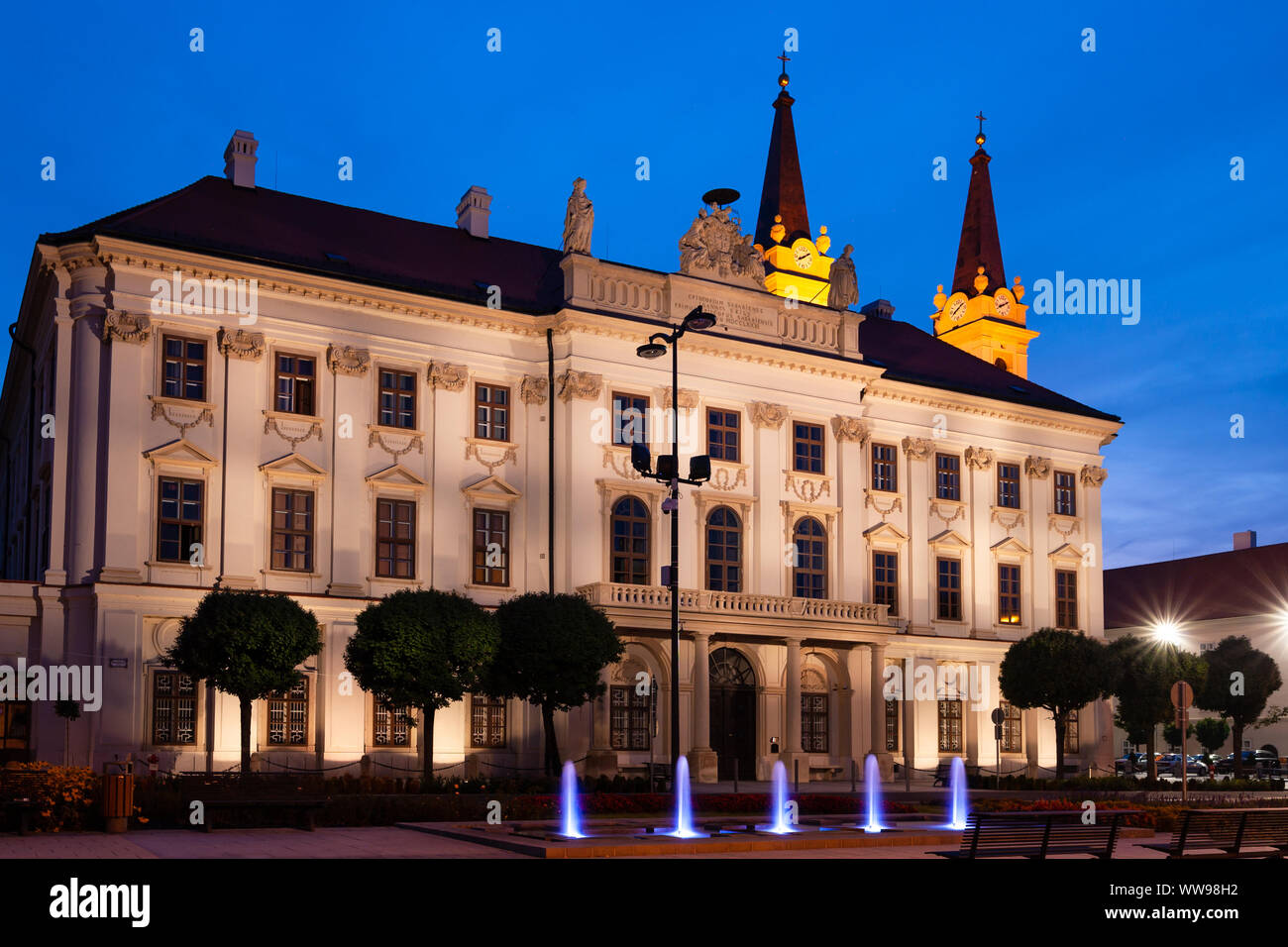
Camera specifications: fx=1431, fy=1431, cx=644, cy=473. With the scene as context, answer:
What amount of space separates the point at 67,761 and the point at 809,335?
25787mm

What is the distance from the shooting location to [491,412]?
4150cm

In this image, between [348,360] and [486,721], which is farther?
[486,721]

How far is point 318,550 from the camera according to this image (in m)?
38.1

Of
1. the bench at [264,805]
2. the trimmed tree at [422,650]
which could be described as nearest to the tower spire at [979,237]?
the trimmed tree at [422,650]

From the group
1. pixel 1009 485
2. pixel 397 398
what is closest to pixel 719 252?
pixel 397 398

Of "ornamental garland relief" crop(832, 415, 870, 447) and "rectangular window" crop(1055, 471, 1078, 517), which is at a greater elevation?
"ornamental garland relief" crop(832, 415, 870, 447)

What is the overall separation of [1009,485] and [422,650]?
26.9 m

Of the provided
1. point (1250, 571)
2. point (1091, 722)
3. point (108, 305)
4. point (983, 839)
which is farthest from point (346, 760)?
point (1250, 571)

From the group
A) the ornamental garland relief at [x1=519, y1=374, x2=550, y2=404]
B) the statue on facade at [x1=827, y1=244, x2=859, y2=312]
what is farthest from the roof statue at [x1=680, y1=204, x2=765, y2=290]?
the ornamental garland relief at [x1=519, y1=374, x2=550, y2=404]

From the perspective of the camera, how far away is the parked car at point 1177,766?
192 feet

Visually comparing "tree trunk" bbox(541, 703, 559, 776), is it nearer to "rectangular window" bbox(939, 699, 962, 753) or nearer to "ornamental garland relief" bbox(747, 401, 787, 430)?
"ornamental garland relief" bbox(747, 401, 787, 430)

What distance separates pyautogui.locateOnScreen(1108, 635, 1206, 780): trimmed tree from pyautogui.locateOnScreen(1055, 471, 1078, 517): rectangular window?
30.0ft

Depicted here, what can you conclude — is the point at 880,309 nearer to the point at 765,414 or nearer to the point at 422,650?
the point at 765,414

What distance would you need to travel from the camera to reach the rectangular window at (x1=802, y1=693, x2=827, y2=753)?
4509 centimetres
